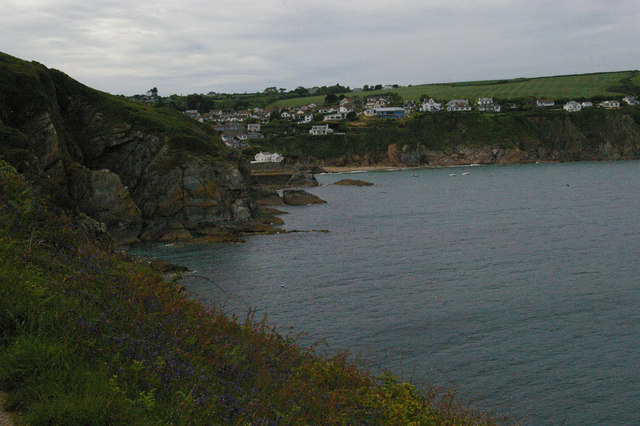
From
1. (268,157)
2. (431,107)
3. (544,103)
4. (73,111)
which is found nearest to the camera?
(73,111)

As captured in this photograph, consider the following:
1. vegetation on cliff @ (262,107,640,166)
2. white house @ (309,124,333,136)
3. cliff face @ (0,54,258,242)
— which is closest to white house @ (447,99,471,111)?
vegetation on cliff @ (262,107,640,166)

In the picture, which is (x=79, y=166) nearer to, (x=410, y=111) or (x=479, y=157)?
(x=479, y=157)

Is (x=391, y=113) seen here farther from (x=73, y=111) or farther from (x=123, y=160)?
(x=123, y=160)

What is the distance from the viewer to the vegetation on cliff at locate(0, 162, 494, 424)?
19.4ft

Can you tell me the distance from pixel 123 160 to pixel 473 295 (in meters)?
41.5

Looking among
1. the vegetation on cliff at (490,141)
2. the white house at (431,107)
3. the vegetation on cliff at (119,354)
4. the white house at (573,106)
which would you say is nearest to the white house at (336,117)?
the white house at (431,107)

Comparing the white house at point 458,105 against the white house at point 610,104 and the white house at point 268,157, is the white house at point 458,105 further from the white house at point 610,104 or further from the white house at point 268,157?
the white house at point 268,157

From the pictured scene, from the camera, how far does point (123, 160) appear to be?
57406mm

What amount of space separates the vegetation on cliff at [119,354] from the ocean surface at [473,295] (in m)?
6.64

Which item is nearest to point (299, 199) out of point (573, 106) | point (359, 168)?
point (359, 168)

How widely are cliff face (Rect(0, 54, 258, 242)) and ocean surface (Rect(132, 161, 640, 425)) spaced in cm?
619

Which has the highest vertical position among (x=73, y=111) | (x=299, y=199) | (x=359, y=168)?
(x=73, y=111)

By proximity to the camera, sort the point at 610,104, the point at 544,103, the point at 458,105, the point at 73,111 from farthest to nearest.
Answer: the point at 458,105
the point at 544,103
the point at 610,104
the point at 73,111

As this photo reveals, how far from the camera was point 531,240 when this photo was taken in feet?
150
